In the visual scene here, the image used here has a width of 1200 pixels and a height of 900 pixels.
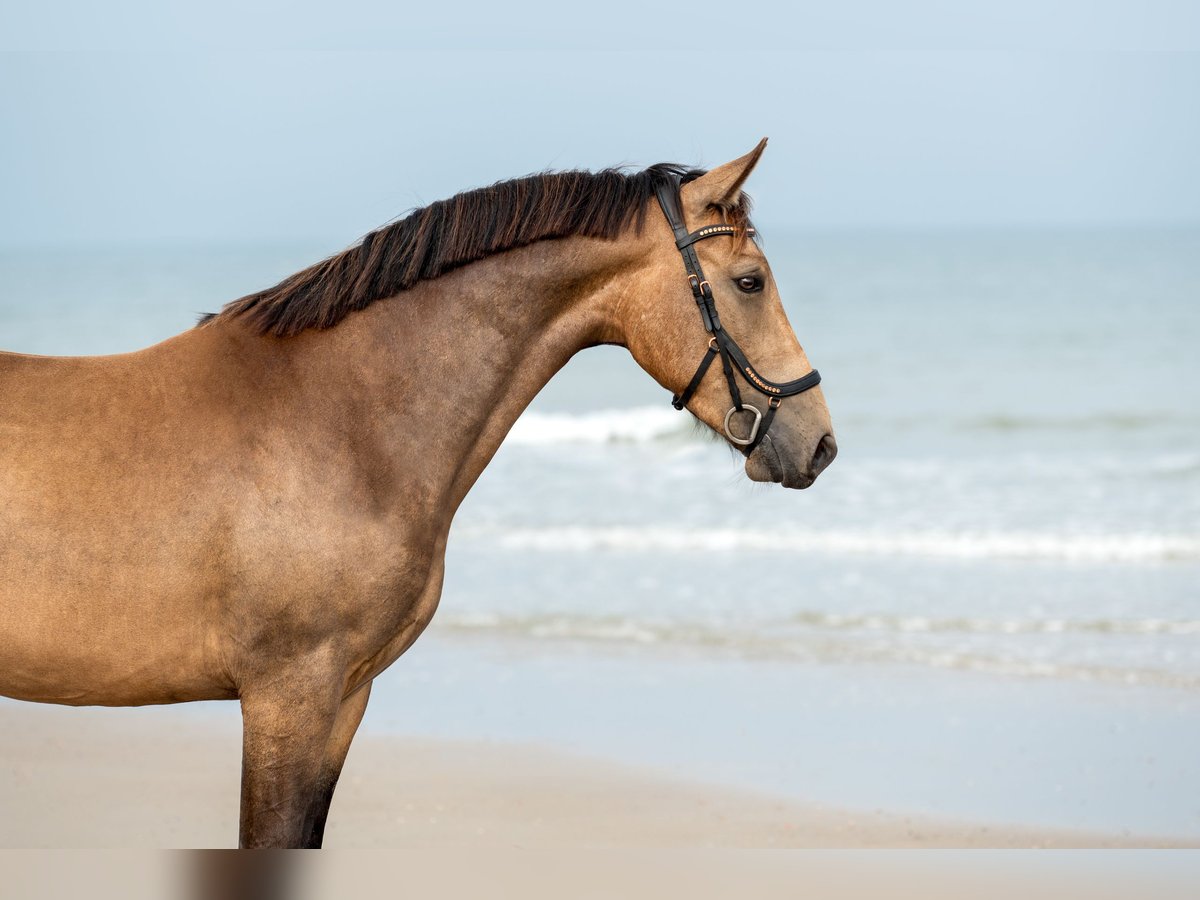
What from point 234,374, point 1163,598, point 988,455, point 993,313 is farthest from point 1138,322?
point 234,374

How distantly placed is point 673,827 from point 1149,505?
7.74m

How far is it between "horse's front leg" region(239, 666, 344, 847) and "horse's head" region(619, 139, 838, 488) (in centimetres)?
94

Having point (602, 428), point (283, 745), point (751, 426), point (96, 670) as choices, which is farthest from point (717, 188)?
point (602, 428)

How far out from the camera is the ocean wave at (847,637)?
6551 mm

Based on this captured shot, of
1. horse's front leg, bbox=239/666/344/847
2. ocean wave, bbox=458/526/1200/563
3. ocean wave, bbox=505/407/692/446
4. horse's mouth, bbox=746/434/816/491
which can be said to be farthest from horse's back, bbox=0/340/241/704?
ocean wave, bbox=505/407/692/446

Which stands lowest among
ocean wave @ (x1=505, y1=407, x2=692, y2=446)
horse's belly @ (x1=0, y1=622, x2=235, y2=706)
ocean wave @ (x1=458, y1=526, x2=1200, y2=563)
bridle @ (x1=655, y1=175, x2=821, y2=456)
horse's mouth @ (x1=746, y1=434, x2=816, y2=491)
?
horse's belly @ (x1=0, y1=622, x2=235, y2=706)

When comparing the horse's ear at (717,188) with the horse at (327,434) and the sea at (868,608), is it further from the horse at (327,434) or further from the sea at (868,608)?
the sea at (868,608)

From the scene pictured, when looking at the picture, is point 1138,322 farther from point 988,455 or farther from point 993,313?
point 988,455

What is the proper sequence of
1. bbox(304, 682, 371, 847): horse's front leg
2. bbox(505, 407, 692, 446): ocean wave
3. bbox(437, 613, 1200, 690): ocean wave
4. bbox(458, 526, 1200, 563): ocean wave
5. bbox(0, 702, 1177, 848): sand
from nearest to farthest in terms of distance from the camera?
bbox(304, 682, 371, 847): horse's front leg, bbox(0, 702, 1177, 848): sand, bbox(437, 613, 1200, 690): ocean wave, bbox(458, 526, 1200, 563): ocean wave, bbox(505, 407, 692, 446): ocean wave

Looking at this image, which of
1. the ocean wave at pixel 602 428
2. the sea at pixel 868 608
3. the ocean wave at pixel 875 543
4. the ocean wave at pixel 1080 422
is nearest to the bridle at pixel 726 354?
the sea at pixel 868 608

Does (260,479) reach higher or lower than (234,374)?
lower

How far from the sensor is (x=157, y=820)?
4.65 m

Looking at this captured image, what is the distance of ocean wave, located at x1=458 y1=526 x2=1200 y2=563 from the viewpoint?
9.23 metres

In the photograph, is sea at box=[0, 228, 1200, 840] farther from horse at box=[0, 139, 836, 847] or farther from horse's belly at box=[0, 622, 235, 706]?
horse's belly at box=[0, 622, 235, 706]
